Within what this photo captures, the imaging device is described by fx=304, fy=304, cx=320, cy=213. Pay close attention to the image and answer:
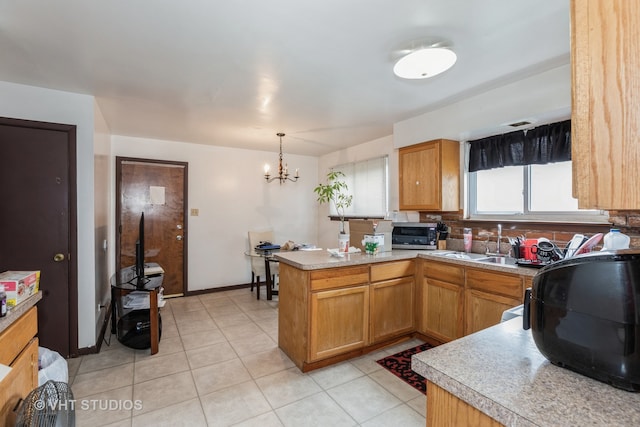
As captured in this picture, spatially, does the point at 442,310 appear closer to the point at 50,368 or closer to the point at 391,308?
the point at 391,308

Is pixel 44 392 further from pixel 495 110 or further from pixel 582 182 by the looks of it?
pixel 495 110

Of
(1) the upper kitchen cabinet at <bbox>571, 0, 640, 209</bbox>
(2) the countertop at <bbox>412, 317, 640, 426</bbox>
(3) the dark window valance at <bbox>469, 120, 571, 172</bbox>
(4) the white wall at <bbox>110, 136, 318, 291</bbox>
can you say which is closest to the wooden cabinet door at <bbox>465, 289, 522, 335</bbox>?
(3) the dark window valance at <bbox>469, 120, 571, 172</bbox>

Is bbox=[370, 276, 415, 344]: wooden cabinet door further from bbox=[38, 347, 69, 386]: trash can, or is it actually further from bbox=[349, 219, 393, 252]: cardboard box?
bbox=[38, 347, 69, 386]: trash can

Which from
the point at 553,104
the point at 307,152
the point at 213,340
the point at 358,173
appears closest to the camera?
the point at 553,104

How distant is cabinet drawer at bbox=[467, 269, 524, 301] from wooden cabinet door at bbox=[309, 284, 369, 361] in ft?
2.93

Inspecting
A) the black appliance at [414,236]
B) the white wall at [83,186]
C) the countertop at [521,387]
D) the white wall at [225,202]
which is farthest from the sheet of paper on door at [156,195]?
the countertop at [521,387]

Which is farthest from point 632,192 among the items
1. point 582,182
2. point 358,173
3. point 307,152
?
point 307,152

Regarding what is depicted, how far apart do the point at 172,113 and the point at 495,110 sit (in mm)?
3195

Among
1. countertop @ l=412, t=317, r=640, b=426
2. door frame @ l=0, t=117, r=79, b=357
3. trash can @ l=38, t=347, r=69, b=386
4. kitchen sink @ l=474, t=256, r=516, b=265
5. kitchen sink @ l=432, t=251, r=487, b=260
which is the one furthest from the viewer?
kitchen sink @ l=432, t=251, r=487, b=260

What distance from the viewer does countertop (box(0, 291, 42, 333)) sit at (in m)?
1.25

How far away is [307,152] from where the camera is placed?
5406mm

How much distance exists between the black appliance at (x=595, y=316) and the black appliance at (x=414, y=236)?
2.46 m

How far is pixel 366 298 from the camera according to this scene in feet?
8.89

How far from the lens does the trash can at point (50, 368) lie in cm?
186
